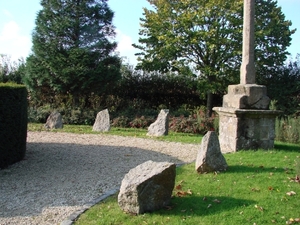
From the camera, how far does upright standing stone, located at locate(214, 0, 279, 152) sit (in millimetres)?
7926

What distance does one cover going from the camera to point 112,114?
16.4 metres

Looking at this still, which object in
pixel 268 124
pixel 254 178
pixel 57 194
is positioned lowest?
pixel 57 194

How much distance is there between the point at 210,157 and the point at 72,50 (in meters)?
11.8

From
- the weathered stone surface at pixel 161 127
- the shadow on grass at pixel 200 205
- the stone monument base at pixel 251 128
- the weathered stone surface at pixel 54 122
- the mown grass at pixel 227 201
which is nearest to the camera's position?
the mown grass at pixel 227 201

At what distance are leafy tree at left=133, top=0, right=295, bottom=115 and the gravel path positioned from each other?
→ 6788 mm

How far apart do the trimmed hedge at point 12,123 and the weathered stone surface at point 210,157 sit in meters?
4.04

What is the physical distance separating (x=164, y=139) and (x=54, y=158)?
13.4 feet

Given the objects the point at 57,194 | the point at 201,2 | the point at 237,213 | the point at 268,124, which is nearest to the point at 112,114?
the point at 201,2

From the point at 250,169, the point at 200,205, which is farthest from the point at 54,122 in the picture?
the point at 200,205

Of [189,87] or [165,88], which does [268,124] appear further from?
[165,88]

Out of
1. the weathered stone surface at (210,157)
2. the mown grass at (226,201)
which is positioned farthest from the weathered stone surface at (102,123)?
the weathered stone surface at (210,157)

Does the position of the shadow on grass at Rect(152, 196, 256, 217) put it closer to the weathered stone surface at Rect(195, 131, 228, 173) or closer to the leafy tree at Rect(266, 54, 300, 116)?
the weathered stone surface at Rect(195, 131, 228, 173)

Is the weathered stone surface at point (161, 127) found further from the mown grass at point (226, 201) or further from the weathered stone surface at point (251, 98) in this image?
the mown grass at point (226, 201)

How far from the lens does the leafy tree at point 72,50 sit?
15820mm
